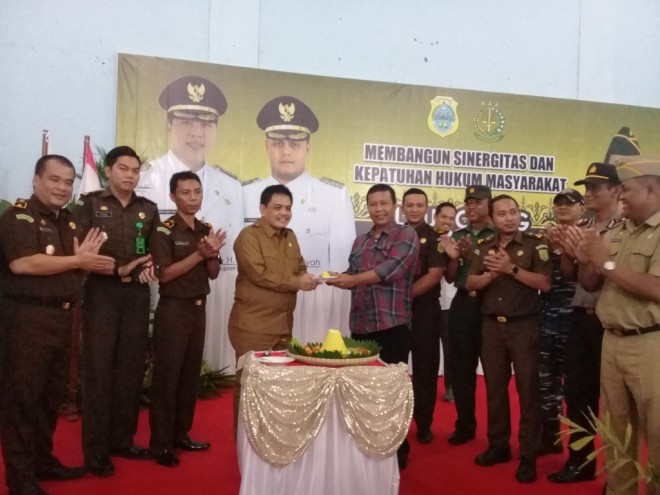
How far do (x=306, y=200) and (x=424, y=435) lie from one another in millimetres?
2621

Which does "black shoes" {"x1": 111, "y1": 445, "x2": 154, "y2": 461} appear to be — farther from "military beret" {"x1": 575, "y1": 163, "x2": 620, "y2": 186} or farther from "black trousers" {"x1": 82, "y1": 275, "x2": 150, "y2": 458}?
"military beret" {"x1": 575, "y1": 163, "x2": 620, "y2": 186}

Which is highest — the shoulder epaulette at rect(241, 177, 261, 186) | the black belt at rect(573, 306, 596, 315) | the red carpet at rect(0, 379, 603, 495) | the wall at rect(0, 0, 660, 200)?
the wall at rect(0, 0, 660, 200)

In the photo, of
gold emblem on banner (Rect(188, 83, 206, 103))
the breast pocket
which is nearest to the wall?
gold emblem on banner (Rect(188, 83, 206, 103))

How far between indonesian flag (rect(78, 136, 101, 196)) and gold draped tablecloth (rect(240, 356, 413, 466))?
281 centimetres

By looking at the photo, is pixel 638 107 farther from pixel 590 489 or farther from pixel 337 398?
pixel 337 398

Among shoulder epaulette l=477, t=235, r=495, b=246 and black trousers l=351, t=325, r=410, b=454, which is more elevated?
shoulder epaulette l=477, t=235, r=495, b=246

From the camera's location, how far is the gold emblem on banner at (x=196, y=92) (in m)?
5.57

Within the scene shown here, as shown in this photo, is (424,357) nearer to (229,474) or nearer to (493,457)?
(493,457)

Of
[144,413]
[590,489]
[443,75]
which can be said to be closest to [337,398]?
[590,489]

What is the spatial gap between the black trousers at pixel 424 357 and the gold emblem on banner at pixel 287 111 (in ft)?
8.31

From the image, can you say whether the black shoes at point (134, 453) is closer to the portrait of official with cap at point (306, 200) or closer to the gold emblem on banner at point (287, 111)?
the portrait of official with cap at point (306, 200)

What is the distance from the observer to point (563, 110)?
6.57 meters

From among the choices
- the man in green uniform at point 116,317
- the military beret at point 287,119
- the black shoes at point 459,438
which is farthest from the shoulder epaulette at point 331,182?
→ the black shoes at point 459,438

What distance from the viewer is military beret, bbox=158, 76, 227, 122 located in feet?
18.1
